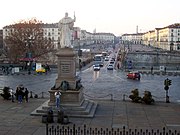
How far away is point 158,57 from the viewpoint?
4678 inches

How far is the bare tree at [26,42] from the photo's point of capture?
67750 mm

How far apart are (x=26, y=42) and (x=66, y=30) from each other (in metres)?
46.7

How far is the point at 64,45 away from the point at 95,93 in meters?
11.0

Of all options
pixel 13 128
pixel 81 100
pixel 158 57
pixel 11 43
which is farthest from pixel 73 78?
pixel 158 57

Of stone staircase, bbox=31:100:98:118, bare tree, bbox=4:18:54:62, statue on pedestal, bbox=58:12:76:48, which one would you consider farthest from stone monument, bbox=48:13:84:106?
bare tree, bbox=4:18:54:62

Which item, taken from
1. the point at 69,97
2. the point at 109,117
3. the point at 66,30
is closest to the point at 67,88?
the point at 69,97

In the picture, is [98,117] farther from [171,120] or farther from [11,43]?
[11,43]

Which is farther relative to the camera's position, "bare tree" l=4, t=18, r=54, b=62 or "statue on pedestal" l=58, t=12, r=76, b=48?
"bare tree" l=4, t=18, r=54, b=62

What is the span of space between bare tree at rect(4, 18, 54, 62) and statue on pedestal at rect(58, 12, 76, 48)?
4439cm

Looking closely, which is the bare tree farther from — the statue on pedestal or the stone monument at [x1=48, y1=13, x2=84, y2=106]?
the stone monument at [x1=48, y1=13, x2=84, y2=106]

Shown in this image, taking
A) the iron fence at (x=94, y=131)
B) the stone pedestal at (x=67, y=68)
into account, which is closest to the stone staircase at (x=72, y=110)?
the stone pedestal at (x=67, y=68)

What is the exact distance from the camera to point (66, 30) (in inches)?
913

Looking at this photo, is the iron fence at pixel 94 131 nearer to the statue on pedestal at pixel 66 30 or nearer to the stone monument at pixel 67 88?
the stone monument at pixel 67 88

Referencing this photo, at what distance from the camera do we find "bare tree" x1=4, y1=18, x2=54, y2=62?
67.8 meters
